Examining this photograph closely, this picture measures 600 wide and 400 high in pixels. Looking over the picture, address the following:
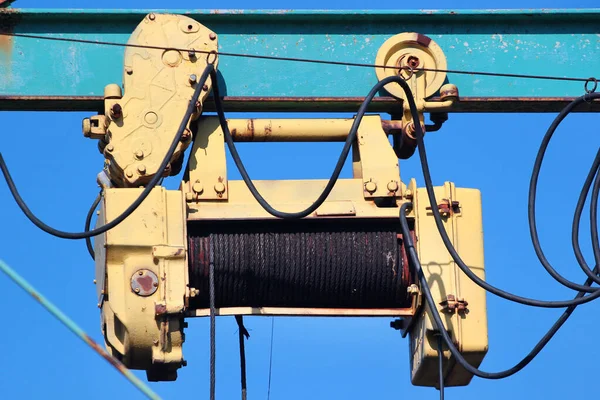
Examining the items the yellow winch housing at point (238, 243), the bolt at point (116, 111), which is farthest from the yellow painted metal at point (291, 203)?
the bolt at point (116, 111)

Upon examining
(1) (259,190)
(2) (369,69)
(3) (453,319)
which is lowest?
(3) (453,319)

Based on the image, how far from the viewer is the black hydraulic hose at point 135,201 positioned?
10.1 meters

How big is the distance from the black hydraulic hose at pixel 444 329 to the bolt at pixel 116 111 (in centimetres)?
165

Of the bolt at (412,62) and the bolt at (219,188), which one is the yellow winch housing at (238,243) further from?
the bolt at (412,62)

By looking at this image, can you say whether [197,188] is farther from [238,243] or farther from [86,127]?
[86,127]

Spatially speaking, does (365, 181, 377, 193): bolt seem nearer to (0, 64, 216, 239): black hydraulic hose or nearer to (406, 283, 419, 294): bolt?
(406, 283, 419, 294): bolt

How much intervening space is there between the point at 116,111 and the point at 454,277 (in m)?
2.08

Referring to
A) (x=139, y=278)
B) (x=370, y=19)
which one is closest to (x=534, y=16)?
(x=370, y=19)

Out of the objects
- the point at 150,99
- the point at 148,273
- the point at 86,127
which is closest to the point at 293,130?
the point at 150,99

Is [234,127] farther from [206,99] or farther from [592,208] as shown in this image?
[592,208]

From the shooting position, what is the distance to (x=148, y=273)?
1071cm

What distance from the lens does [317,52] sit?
38.3ft

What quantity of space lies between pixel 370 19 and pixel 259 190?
137cm

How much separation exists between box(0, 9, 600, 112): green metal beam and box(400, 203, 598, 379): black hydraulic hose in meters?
1.05
